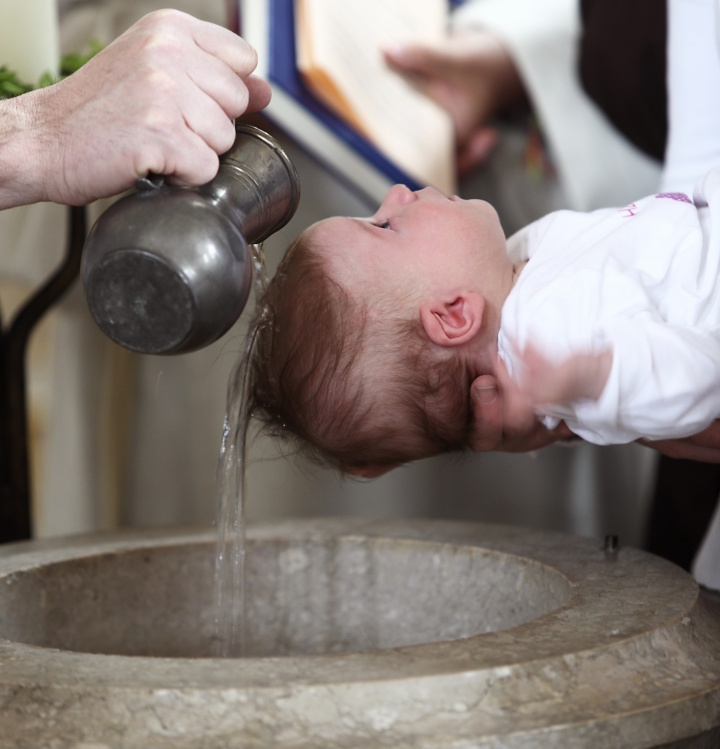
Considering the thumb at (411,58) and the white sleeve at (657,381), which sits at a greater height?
the thumb at (411,58)

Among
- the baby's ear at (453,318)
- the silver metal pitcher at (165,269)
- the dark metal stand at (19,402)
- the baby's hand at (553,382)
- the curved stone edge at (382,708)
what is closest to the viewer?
the curved stone edge at (382,708)

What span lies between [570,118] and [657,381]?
119cm

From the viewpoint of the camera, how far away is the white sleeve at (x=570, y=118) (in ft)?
6.60

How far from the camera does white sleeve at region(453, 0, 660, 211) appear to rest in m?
2.01

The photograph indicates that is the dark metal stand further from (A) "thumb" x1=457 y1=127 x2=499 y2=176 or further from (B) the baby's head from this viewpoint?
(A) "thumb" x1=457 y1=127 x2=499 y2=176

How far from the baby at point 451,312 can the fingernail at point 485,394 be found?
0.05 feet

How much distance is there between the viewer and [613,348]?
0.98 meters

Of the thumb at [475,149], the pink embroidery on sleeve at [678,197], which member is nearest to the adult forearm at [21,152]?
the pink embroidery on sleeve at [678,197]

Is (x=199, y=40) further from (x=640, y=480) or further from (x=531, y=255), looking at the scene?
(x=640, y=480)

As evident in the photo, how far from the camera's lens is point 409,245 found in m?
1.17

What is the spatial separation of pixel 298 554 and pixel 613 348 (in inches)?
21.4

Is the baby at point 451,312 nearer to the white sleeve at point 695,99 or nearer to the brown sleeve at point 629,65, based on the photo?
the white sleeve at point 695,99

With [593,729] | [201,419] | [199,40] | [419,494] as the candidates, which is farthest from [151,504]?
[593,729]

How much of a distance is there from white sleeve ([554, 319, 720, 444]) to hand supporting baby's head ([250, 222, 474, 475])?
0.61ft
